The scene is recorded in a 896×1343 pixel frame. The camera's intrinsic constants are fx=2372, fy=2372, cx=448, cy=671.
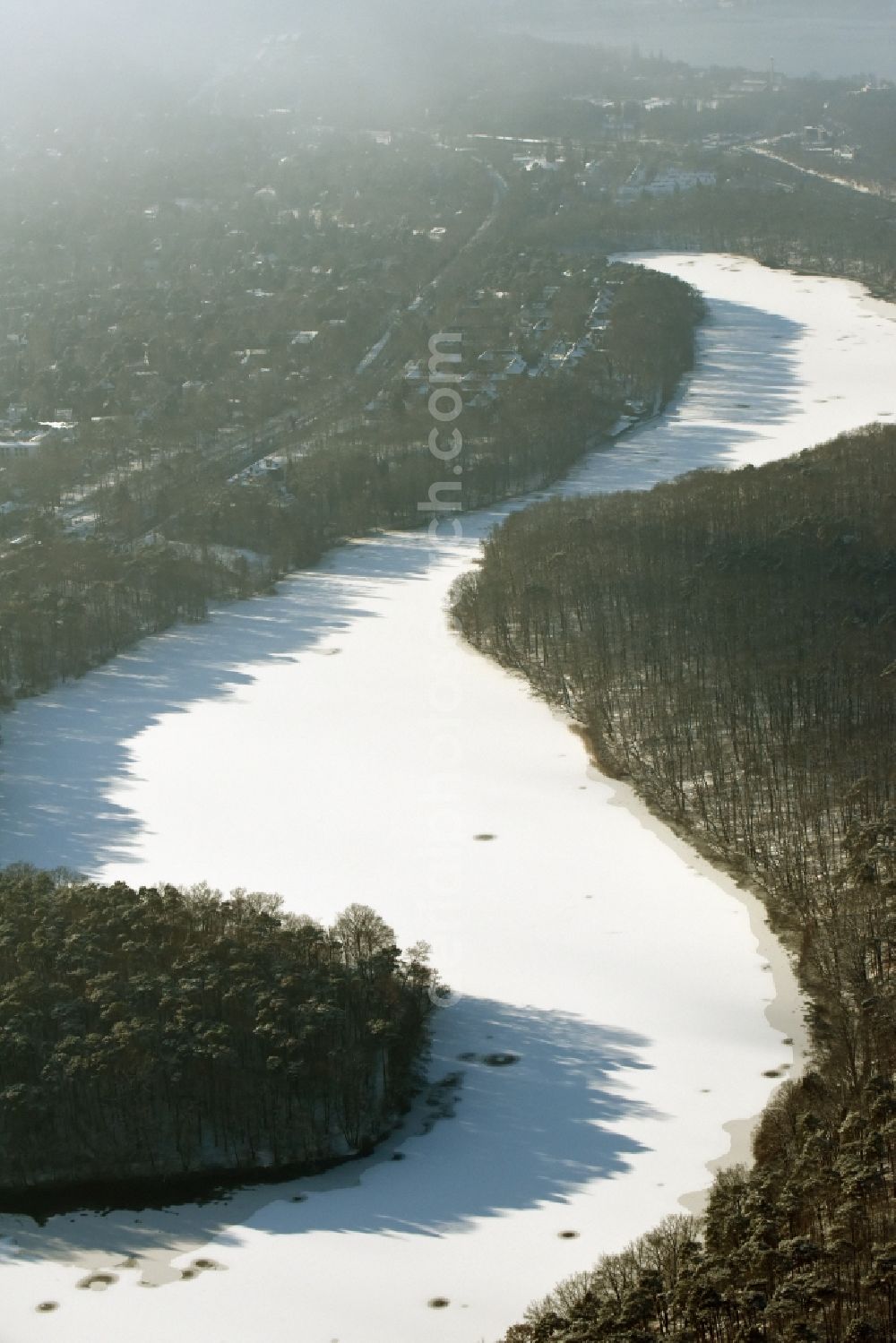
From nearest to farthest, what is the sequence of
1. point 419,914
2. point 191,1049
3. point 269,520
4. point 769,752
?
point 191,1049, point 419,914, point 769,752, point 269,520

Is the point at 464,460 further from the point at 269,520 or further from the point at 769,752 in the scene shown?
the point at 769,752

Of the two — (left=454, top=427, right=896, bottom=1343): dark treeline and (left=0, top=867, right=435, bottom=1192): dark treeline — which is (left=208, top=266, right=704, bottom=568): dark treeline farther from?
(left=0, top=867, right=435, bottom=1192): dark treeline

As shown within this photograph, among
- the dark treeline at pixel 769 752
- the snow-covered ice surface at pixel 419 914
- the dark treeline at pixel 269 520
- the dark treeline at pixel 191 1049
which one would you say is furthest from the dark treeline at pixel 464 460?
the dark treeline at pixel 191 1049

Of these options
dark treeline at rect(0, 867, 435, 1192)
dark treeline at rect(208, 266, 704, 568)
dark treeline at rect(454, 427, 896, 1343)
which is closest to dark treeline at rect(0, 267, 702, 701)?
dark treeline at rect(208, 266, 704, 568)

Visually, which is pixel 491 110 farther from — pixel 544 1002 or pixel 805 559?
pixel 544 1002

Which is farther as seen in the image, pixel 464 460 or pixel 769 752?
pixel 464 460

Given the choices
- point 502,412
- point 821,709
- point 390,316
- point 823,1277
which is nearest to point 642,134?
point 390,316

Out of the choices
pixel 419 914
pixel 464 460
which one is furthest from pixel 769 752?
pixel 464 460
